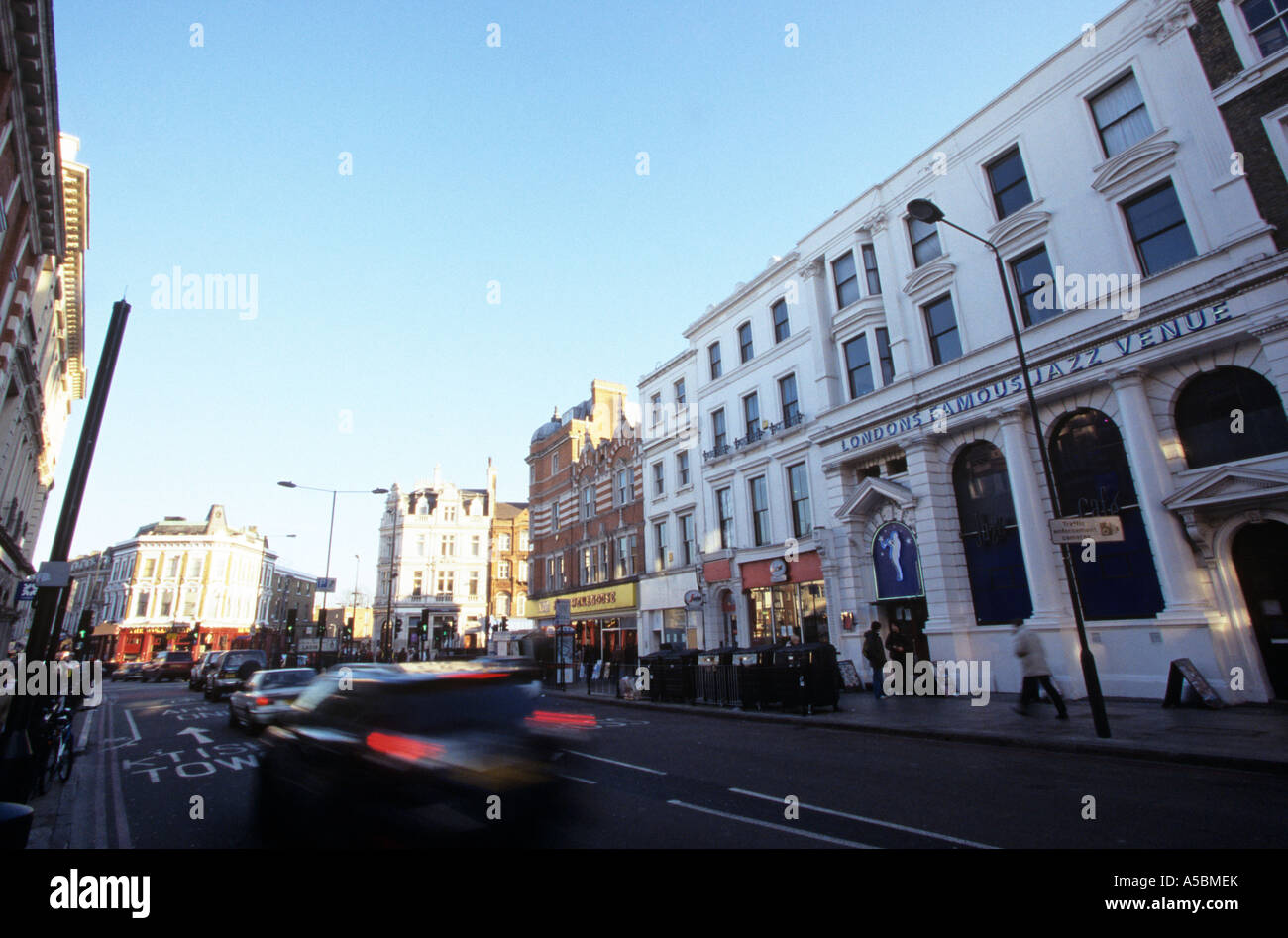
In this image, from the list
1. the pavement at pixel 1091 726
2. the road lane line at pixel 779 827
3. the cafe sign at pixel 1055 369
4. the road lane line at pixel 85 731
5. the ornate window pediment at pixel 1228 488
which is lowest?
the pavement at pixel 1091 726

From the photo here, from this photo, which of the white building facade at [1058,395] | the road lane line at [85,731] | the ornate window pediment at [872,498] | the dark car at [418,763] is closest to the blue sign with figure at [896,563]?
the white building facade at [1058,395]

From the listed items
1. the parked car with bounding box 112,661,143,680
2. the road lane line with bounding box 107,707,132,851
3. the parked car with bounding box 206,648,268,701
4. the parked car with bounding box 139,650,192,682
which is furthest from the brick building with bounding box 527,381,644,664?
the parked car with bounding box 112,661,143,680

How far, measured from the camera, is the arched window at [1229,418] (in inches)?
496

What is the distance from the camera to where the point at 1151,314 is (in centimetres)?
1405

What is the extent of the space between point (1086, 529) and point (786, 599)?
45.6ft

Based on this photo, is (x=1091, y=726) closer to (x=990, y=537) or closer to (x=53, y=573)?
(x=990, y=537)

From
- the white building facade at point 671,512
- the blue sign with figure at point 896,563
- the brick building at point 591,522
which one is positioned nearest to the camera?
the blue sign with figure at point 896,563

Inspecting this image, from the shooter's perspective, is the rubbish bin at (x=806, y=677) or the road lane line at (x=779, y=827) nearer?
the road lane line at (x=779, y=827)

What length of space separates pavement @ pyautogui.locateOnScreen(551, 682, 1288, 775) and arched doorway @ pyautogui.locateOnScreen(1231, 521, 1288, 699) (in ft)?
3.69

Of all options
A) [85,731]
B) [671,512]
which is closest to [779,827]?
[85,731]

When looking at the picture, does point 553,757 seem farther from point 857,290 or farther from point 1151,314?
point 857,290

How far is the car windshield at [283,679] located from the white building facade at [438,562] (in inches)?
1673

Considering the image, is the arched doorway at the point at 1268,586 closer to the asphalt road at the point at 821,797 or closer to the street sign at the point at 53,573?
the asphalt road at the point at 821,797

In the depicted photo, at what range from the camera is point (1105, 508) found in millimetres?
14914
